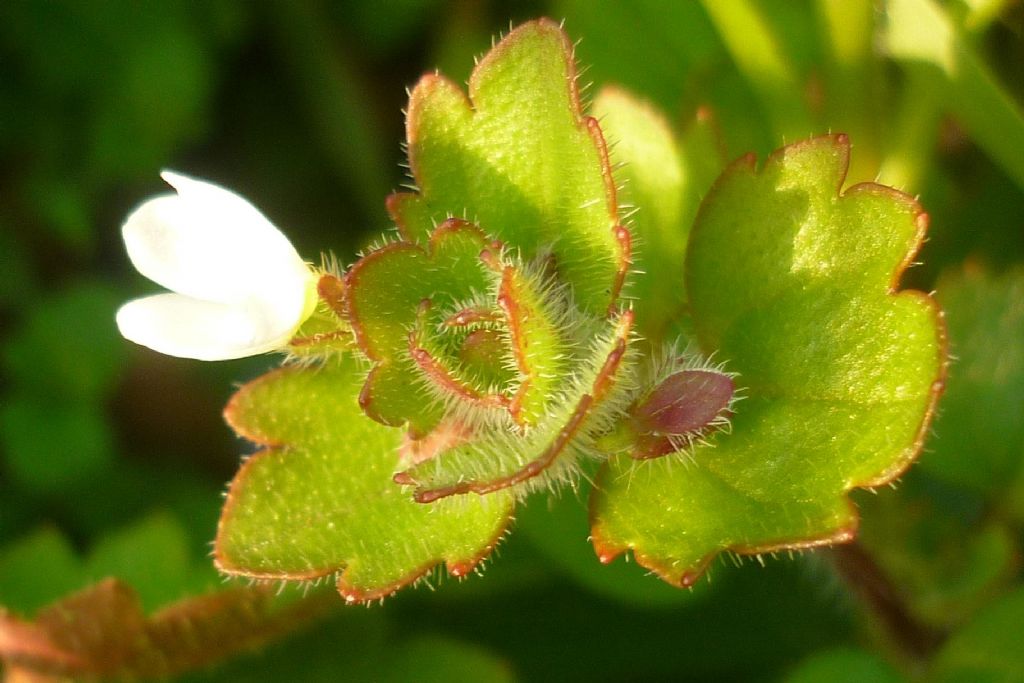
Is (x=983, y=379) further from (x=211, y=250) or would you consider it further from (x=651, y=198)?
(x=211, y=250)

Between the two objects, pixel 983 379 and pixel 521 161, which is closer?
pixel 521 161

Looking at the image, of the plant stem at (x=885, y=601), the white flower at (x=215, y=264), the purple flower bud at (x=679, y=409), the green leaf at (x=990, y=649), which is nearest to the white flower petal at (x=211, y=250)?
the white flower at (x=215, y=264)

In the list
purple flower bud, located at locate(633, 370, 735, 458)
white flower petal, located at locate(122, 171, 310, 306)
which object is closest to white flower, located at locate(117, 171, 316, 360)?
white flower petal, located at locate(122, 171, 310, 306)

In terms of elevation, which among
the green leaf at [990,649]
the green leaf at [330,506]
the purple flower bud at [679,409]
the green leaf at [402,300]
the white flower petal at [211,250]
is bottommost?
the green leaf at [990,649]

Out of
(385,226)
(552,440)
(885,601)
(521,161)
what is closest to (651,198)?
(521,161)

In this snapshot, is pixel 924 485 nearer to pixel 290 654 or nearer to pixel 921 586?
pixel 921 586

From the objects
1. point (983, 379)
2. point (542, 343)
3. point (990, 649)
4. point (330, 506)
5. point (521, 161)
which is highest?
point (521, 161)

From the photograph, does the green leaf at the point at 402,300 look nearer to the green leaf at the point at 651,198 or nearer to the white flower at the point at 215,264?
the white flower at the point at 215,264
